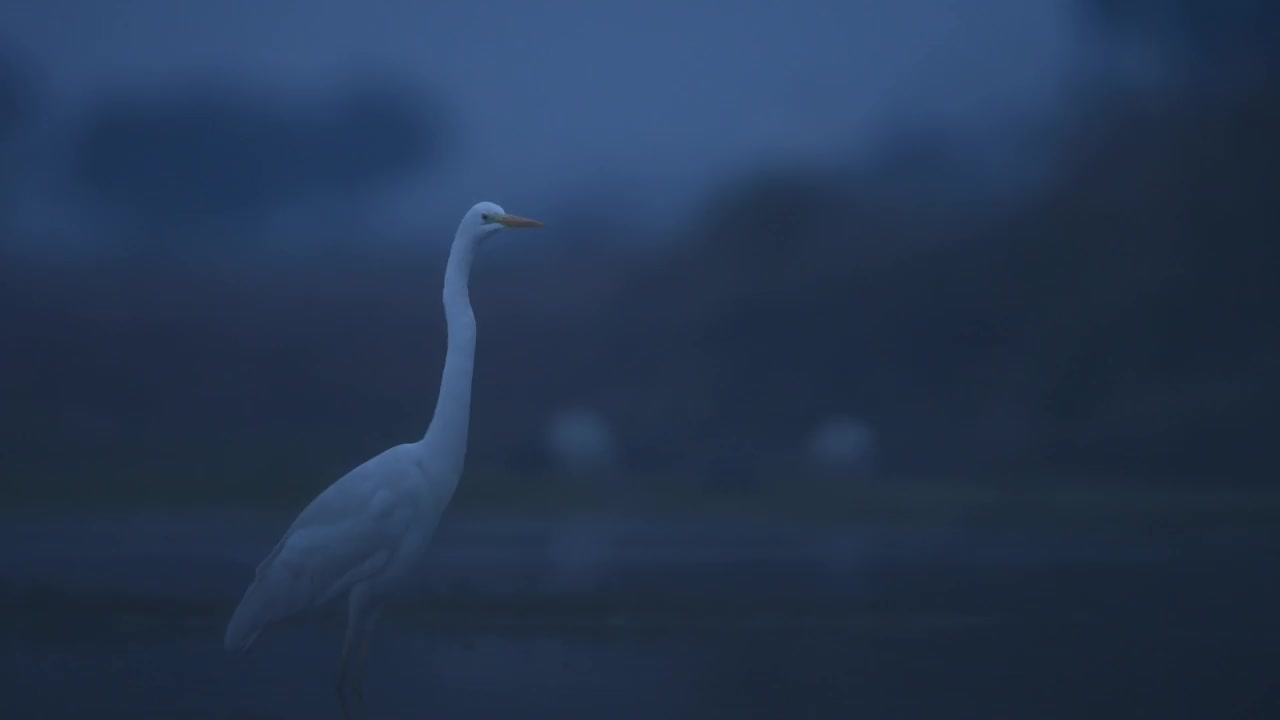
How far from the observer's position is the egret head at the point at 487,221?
3.26m

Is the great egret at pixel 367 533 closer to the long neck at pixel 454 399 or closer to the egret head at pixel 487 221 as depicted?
the long neck at pixel 454 399

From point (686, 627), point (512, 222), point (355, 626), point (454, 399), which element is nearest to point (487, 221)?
point (512, 222)

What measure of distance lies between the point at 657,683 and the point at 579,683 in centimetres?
22

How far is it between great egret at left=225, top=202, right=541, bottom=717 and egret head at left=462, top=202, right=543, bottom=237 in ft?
0.86

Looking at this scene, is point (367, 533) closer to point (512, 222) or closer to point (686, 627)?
point (512, 222)

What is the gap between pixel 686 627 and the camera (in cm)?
414

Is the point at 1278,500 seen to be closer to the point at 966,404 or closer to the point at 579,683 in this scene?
the point at 966,404

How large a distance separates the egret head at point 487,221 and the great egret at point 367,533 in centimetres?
26

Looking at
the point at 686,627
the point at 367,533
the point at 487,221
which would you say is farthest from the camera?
the point at 686,627

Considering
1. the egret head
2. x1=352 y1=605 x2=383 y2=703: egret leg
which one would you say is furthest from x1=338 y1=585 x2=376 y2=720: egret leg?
the egret head

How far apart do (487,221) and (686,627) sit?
1.61 metres

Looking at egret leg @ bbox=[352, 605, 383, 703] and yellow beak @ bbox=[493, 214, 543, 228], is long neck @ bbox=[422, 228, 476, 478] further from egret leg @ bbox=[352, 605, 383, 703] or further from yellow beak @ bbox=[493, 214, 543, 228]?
egret leg @ bbox=[352, 605, 383, 703]

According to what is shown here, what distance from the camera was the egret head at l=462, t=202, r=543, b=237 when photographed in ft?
10.7

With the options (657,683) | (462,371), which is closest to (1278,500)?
(657,683)
